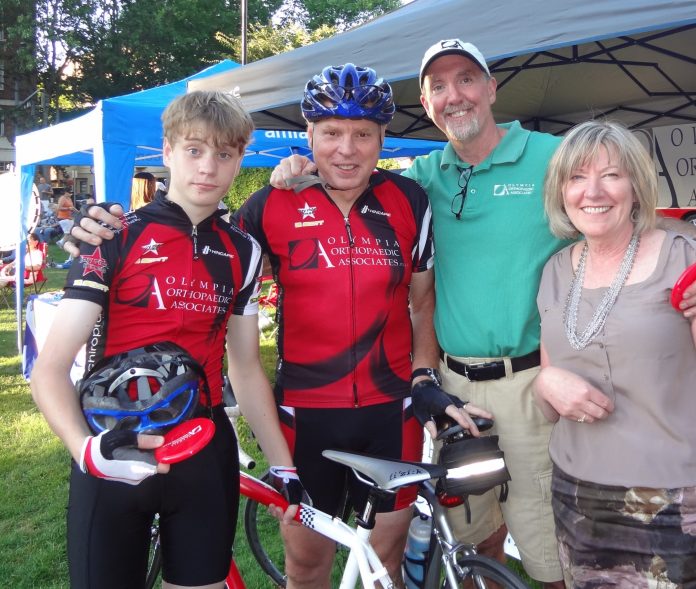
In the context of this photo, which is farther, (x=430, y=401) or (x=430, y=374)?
(x=430, y=374)

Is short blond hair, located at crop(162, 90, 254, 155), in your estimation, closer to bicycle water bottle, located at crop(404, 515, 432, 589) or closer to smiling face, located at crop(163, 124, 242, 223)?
smiling face, located at crop(163, 124, 242, 223)

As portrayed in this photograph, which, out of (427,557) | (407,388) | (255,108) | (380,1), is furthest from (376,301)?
(380,1)

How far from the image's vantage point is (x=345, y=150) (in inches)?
88.6

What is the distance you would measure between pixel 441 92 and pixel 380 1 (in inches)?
1446

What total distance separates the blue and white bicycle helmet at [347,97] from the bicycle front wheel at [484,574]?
5.22ft

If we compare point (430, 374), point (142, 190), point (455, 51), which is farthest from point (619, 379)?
point (142, 190)

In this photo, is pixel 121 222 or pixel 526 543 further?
pixel 526 543

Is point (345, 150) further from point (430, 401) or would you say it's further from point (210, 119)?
point (430, 401)

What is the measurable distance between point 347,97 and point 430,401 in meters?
1.15

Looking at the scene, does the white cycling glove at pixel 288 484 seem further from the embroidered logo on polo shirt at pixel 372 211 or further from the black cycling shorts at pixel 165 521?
the embroidered logo on polo shirt at pixel 372 211

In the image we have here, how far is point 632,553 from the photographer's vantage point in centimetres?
176

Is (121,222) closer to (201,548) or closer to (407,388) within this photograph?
(201,548)

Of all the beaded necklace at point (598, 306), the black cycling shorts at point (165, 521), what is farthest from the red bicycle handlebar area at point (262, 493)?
the beaded necklace at point (598, 306)

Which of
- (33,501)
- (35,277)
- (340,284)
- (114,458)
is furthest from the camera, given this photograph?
(35,277)
